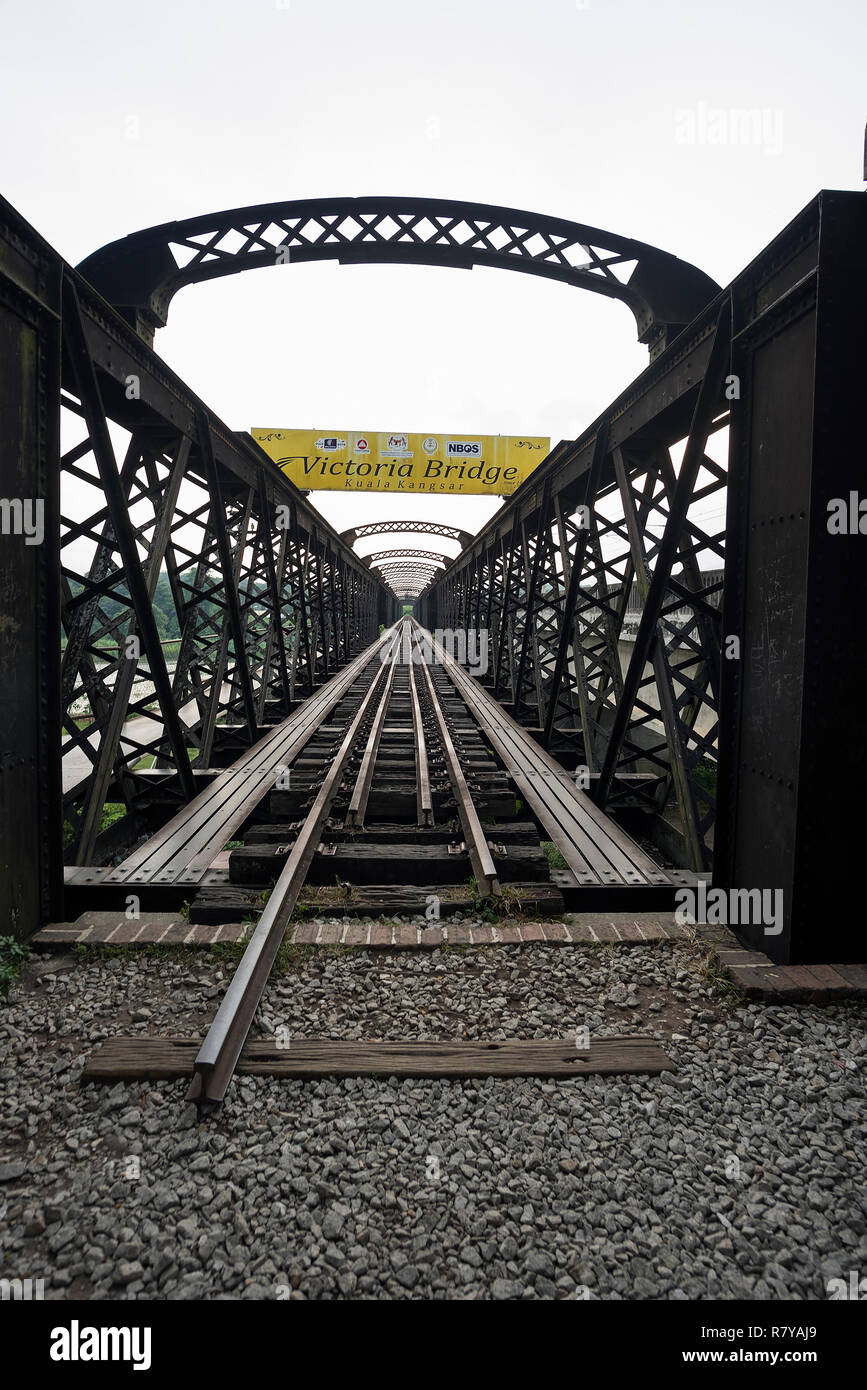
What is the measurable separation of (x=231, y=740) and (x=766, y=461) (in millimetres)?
7046

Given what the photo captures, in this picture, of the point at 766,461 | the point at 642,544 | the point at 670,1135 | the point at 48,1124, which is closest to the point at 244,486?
the point at 642,544

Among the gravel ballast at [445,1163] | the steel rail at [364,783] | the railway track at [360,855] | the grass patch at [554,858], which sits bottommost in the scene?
the grass patch at [554,858]

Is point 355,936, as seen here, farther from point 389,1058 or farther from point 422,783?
point 422,783

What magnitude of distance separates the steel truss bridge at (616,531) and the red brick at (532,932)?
1166mm

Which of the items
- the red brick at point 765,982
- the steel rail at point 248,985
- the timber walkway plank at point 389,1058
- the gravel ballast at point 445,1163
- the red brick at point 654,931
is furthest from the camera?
the red brick at point 654,931

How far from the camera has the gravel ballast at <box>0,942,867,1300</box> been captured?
5.49ft

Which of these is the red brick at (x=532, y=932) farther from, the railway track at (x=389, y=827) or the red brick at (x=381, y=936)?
the red brick at (x=381, y=936)

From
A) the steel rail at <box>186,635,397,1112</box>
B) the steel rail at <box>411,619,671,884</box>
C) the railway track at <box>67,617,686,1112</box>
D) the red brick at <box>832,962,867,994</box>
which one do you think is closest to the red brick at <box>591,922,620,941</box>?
the railway track at <box>67,617,686,1112</box>

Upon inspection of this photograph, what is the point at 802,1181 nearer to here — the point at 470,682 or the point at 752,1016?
the point at 752,1016

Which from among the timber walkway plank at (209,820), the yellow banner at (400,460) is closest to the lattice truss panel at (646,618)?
the timber walkway plank at (209,820)

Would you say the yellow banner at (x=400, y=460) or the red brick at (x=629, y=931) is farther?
the yellow banner at (x=400, y=460)

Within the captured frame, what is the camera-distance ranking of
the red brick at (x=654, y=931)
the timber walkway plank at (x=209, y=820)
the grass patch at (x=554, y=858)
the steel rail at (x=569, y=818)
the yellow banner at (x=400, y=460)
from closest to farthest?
1. the red brick at (x=654, y=931)
2. the timber walkway plank at (x=209, y=820)
3. the steel rail at (x=569, y=818)
4. the grass patch at (x=554, y=858)
5. the yellow banner at (x=400, y=460)

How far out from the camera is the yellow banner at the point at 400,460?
20828mm

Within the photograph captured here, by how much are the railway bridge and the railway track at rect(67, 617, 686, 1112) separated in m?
0.02
